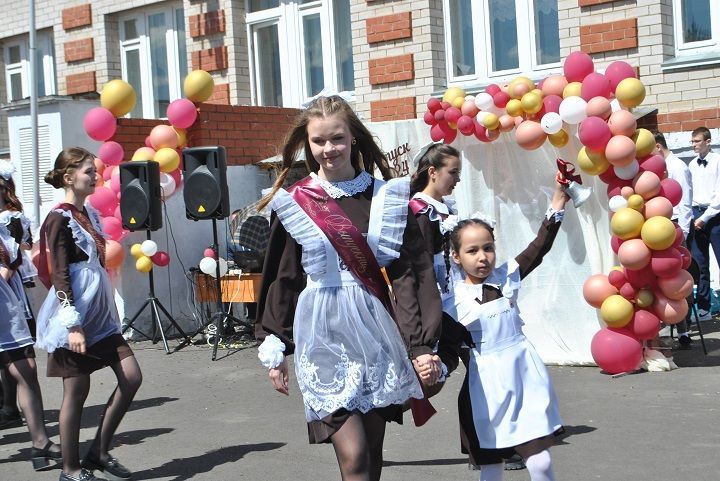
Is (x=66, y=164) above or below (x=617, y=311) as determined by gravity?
above

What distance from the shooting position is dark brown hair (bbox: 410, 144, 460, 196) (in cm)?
667

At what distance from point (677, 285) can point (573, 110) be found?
157 cm

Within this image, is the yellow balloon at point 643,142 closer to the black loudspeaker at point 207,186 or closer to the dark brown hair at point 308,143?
the dark brown hair at point 308,143

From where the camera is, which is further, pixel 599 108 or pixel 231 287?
pixel 231 287

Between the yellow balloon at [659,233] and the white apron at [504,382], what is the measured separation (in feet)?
12.4

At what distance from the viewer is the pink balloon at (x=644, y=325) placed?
873 cm

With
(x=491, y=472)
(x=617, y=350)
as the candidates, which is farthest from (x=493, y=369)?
(x=617, y=350)

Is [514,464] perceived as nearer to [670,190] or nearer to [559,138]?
[670,190]

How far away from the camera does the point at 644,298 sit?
28.8ft

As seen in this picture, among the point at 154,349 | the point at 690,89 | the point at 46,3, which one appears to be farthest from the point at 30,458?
the point at 46,3

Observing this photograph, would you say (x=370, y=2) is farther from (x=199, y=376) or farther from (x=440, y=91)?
(x=199, y=376)

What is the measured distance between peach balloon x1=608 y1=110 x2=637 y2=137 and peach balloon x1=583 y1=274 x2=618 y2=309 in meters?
1.17

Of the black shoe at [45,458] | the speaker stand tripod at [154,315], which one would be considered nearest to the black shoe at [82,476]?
the black shoe at [45,458]

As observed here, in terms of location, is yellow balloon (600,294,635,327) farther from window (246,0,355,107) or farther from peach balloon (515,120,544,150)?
window (246,0,355,107)
